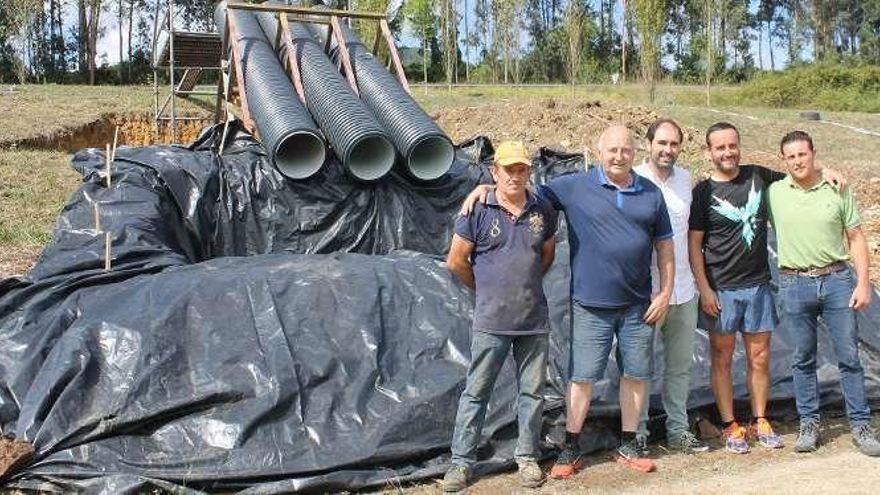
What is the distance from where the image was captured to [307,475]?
12.2ft

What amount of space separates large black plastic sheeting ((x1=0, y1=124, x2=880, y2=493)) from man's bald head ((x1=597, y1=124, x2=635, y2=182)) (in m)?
1.20

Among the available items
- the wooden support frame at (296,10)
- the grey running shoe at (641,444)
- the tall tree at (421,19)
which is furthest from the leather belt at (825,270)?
the tall tree at (421,19)

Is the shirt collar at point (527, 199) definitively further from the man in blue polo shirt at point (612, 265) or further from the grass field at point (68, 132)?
the grass field at point (68, 132)

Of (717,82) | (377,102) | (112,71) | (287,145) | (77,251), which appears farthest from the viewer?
(717,82)

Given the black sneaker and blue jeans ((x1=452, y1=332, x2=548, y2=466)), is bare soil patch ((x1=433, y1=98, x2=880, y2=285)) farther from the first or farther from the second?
blue jeans ((x1=452, y1=332, x2=548, y2=466))

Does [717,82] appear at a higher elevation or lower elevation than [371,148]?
higher

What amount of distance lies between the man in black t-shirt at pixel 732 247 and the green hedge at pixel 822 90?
973 inches

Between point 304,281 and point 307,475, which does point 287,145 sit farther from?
point 307,475

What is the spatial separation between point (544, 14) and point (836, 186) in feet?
163

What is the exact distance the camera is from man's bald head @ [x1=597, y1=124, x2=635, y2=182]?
3564 millimetres

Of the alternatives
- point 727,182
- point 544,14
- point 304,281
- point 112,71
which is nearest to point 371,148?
point 304,281

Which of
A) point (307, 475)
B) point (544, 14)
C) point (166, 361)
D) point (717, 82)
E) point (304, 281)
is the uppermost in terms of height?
point (544, 14)

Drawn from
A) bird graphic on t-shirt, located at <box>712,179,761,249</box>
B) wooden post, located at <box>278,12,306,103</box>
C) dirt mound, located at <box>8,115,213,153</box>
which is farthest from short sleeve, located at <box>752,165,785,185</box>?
dirt mound, located at <box>8,115,213,153</box>

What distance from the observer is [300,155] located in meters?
6.99
